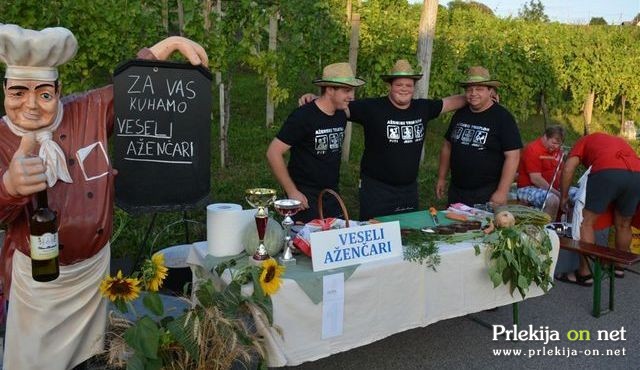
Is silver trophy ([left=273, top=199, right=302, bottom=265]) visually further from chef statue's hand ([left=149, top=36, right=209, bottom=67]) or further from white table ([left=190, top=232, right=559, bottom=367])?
chef statue's hand ([left=149, top=36, right=209, bottom=67])

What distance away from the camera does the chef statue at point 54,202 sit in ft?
6.84

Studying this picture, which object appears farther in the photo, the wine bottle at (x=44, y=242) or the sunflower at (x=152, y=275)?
the sunflower at (x=152, y=275)

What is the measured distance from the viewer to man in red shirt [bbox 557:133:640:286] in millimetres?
4762

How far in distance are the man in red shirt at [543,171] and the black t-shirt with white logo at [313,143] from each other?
2.77m

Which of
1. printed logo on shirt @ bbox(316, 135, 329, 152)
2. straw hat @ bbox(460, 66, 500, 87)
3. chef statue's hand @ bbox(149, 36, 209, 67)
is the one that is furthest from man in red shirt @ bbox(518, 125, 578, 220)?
chef statue's hand @ bbox(149, 36, 209, 67)

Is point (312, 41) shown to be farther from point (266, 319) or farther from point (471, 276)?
point (266, 319)

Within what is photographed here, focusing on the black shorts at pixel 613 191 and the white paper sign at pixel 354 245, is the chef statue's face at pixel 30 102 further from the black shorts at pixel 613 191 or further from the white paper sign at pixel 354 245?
the black shorts at pixel 613 191

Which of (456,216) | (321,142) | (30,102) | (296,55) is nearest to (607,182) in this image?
(456,216)

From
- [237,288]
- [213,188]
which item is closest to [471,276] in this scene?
[237,288]

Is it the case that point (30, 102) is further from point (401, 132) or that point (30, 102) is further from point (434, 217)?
point (401, 132)

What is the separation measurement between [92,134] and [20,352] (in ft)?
2.94

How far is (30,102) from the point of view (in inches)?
82.7

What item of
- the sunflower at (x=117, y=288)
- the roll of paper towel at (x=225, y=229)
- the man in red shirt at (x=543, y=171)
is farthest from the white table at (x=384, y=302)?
the man in red shirt at (x=543, y=171)

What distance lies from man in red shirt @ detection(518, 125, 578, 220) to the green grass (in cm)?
129
